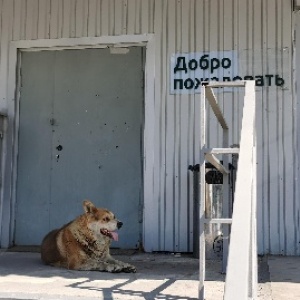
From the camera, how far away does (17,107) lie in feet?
21.3

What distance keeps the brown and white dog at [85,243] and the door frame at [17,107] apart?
1224 millimetres

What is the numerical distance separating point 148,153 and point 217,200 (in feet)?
3.95

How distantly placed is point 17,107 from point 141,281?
3498mm

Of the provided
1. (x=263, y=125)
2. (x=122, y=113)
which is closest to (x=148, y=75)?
(x=122, y=113)

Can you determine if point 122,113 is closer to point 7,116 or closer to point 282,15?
point 7,116

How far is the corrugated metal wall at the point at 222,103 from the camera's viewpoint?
18.5 feet

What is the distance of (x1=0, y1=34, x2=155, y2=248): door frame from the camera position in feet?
19.6

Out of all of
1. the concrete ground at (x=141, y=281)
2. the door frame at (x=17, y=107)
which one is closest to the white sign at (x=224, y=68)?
the door frame at (x=17, y=107)

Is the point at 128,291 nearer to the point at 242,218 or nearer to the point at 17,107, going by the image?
the point at 242,218

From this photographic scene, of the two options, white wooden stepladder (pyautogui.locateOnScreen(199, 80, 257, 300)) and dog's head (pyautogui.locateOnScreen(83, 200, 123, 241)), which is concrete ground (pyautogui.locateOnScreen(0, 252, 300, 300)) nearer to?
dog's head (pyautogui.locateOnScreen(83, 200, 123, 241))

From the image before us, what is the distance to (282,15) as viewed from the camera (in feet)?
19.3

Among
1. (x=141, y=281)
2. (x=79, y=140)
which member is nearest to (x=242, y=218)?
(x=141, y=281)

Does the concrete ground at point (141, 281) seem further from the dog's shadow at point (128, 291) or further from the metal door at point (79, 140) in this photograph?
the metal door at point (79, 140)

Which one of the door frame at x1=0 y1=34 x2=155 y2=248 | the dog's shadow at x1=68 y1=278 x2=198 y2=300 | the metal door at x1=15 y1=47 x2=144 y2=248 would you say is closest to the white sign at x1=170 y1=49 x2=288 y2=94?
A: the door frame at x1=0 y1=34 x2=155 y2=248
